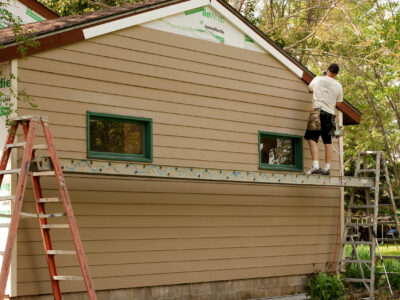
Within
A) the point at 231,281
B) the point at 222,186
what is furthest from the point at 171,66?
the point at 231,281

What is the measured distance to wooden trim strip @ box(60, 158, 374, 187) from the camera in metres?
8.06

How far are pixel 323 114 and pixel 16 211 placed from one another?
6426 millimetres

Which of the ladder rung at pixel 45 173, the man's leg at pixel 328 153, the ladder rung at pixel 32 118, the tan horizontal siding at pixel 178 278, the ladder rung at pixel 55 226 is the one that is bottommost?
the tan horizontal siding at pixel 178 278

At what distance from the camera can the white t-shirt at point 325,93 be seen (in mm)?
11641

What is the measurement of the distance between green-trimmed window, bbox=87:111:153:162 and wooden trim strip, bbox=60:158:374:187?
0.67 metres

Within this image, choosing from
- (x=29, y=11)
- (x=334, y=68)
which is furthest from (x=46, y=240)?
(x=29, y=11)

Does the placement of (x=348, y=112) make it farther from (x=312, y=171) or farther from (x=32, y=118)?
(x=32, y=118)

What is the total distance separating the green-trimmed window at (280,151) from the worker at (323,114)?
340mm

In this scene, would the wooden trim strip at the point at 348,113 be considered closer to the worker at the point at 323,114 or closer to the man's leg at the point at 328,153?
the worker at the point at 323,114

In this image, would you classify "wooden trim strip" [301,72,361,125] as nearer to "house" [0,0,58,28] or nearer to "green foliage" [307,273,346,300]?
"green foliage" [307,273,346,300]

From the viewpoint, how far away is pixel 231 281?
10.6m

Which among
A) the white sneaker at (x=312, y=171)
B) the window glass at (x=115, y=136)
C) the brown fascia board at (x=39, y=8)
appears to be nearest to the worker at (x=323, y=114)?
the white sneaker at (x=312, y=171)

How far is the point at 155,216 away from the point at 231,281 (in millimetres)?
1929

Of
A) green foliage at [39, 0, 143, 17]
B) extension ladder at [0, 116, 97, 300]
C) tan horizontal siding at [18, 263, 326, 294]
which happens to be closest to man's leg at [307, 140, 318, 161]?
tan horizontal siding at [18, 263, 326, 294]
